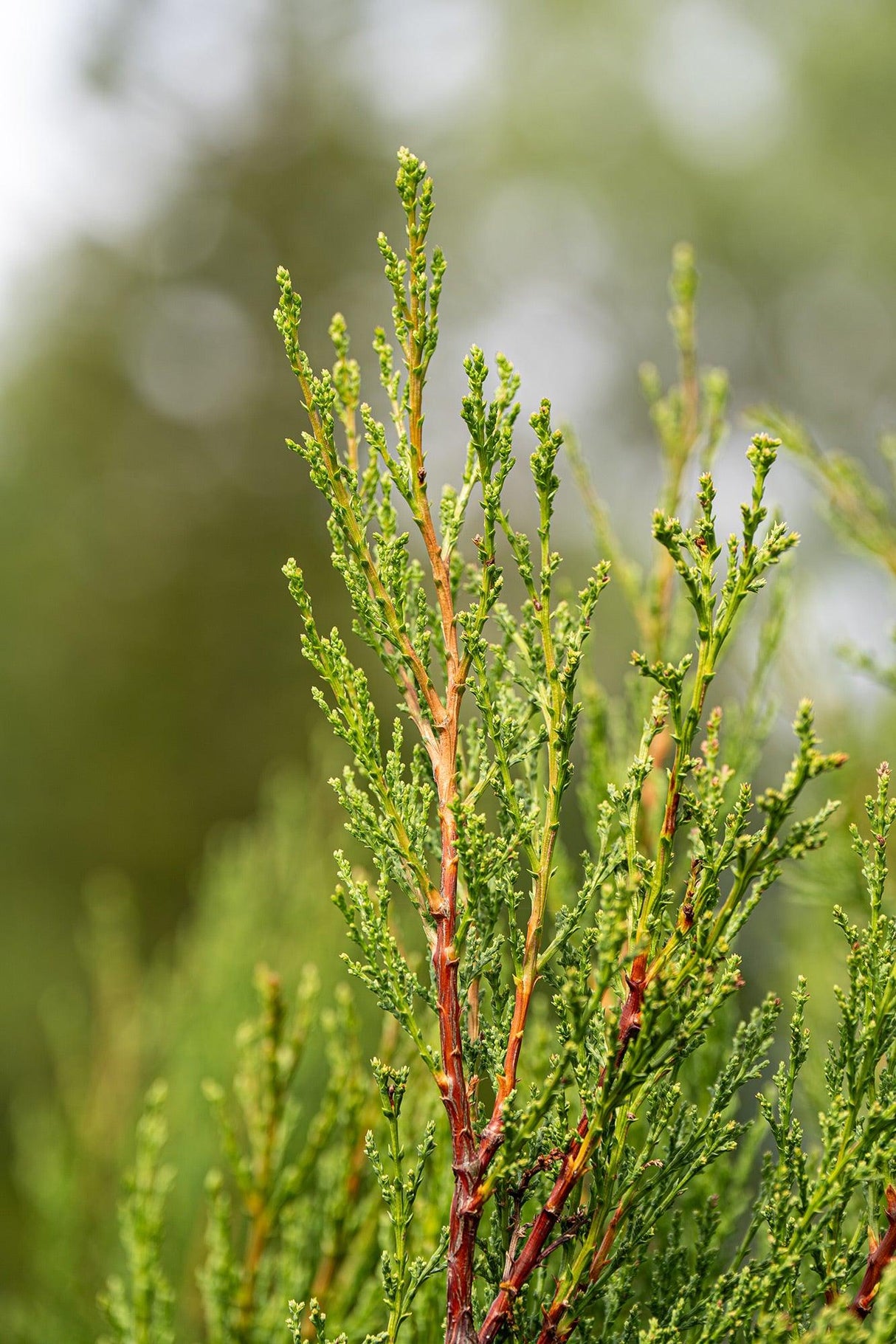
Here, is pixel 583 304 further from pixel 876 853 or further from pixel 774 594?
pixel 876 853

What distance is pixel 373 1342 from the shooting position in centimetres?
108

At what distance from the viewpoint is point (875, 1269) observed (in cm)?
117

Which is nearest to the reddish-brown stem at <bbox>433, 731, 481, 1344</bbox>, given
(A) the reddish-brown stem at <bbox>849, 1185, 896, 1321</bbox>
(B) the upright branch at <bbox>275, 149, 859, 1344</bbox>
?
(B) the upright branch at <bbox>275, 149, 859, 1344</bbox>

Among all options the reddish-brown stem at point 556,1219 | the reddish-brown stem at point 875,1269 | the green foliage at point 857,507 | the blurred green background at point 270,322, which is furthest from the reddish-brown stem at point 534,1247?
the blurred green background at point 270,322

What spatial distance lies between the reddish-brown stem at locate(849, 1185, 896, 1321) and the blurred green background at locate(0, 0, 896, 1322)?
875 centimetres

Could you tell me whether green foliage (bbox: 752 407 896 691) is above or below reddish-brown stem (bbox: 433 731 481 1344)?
above

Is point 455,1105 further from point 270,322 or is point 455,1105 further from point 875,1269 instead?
point 270,322

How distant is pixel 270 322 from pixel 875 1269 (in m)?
13.2

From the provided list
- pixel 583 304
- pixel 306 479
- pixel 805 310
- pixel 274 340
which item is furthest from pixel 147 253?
pixel 805 310

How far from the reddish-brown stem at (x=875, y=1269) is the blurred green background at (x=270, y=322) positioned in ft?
28.7

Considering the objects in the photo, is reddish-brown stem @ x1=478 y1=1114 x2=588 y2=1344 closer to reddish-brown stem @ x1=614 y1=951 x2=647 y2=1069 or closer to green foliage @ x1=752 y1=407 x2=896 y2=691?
reddish-brown stem @ x1=614 y1=951 x2=647 y2=1069

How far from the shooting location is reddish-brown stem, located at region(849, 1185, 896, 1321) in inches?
44.8

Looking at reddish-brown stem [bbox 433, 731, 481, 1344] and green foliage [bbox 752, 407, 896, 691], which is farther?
green foliage [bbox 752, 407, 896, 691]

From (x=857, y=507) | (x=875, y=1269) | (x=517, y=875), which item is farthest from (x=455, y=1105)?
(x=857, y=507)
